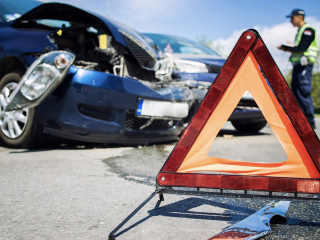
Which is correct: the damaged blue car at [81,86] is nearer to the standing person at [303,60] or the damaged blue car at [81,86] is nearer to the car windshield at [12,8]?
the car windshield at [12,8]

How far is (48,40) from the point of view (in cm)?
373

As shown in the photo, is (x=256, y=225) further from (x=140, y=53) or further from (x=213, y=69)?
(x=213, y=69)

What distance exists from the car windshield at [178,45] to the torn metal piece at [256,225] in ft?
14.6

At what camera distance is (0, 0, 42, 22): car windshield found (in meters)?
4.49

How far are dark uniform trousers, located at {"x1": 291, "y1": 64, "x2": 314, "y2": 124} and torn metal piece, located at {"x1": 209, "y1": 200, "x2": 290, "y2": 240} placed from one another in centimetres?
420

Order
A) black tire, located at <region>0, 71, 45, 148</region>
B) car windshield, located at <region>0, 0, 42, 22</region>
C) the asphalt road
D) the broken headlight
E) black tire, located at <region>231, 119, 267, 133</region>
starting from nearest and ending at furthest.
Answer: the asphalt road
the broken headlight
black tire, located at <region>0, 71, 45, 148</region>
car windshield, located at <region>0, 0, 42, 22</region>
black tire, located at <region>231, 119, 267, 133</region>

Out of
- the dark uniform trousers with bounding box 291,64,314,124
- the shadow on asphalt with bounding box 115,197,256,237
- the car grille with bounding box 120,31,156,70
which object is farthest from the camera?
the dark uniform trousers with bounding box 291,64,314,124

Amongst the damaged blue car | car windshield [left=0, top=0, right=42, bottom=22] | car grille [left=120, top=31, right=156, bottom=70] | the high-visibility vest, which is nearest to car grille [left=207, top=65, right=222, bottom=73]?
the damaged blue car

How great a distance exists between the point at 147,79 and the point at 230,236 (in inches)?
119

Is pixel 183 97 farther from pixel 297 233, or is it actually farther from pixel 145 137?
pixel 297 233

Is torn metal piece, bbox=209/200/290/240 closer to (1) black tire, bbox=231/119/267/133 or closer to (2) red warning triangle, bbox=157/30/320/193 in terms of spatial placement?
(2) red warning triangle, bbox=157/30/320/193

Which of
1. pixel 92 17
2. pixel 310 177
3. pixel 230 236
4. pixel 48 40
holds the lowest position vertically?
pixel 230 236

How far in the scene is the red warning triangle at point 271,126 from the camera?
1.73m

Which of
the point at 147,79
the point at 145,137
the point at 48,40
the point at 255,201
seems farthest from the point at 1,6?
the point at 255,201
